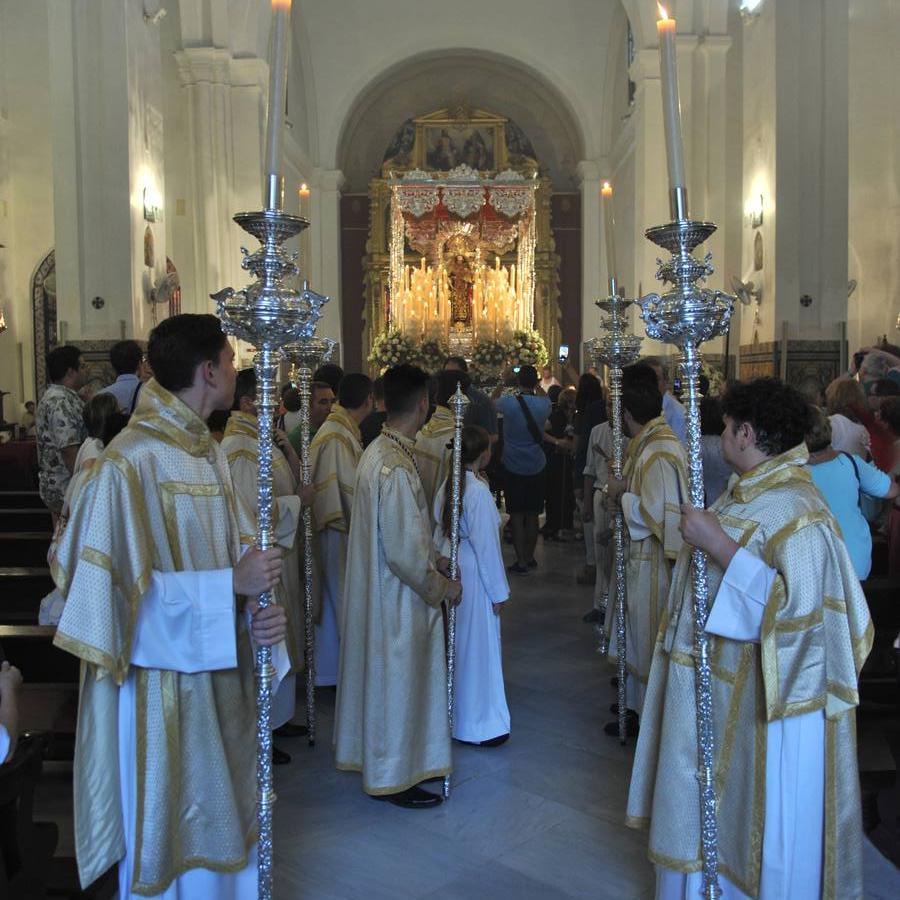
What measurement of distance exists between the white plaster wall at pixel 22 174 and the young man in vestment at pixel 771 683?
16050 millimetres

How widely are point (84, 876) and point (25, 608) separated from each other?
366cm

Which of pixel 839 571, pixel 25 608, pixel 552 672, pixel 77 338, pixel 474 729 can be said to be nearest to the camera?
pixel 839 571

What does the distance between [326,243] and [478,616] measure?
60.0ft

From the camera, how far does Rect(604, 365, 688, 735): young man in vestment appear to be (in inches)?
196

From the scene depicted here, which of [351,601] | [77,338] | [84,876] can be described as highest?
[77,338]

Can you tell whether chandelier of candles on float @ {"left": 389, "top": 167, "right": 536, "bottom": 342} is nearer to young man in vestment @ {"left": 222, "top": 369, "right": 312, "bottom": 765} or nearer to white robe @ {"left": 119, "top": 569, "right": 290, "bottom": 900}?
young man in vestment @ {"left": 222, "top": 369, "right": 312, "bottom": 765}

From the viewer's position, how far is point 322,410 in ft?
24.2

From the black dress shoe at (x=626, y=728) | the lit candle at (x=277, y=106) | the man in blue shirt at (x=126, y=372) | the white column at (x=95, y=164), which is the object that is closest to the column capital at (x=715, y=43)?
the white column at (x=95, y=164)

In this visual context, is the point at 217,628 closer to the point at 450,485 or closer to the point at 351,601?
the point at 351,601

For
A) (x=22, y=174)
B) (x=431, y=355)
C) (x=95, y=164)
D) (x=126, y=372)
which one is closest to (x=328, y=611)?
(x=126, y=372)

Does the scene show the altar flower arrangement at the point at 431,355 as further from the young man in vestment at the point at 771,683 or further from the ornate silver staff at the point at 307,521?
the young man in vestment at the point at 771,683

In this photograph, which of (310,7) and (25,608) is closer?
(25,608)

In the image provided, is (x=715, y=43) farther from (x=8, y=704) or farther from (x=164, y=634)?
(x=8, y=704)

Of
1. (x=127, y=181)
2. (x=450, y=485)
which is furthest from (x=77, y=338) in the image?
(x=450, y=485)
